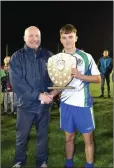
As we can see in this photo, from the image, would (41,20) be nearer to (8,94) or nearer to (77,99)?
(8,94)

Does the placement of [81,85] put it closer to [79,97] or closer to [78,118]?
[79,97]

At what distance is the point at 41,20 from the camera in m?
35.0

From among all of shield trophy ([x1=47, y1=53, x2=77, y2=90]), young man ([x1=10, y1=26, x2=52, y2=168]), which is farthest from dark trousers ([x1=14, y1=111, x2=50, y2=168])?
shield trophy ([x1=47, y1=53, x2=77, y2=90])

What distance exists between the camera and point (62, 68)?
3611 millimetres

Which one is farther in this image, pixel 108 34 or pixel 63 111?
pixel 108 34

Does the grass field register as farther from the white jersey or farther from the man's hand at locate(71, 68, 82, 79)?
the man's hand at locate(71, 68, 82, 79)

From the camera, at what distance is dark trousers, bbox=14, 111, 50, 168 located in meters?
4.14

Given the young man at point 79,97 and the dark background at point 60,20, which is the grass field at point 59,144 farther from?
the dark background at point 60,20

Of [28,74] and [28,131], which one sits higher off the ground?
[28,74]

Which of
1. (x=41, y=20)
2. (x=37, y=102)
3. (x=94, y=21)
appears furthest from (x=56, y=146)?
(x=94, y=21)

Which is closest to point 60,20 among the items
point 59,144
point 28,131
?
point 59,144

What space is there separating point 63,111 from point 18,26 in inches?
1147

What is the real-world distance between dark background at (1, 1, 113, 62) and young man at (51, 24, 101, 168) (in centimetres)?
2458

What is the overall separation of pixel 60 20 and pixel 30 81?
3310 cm
